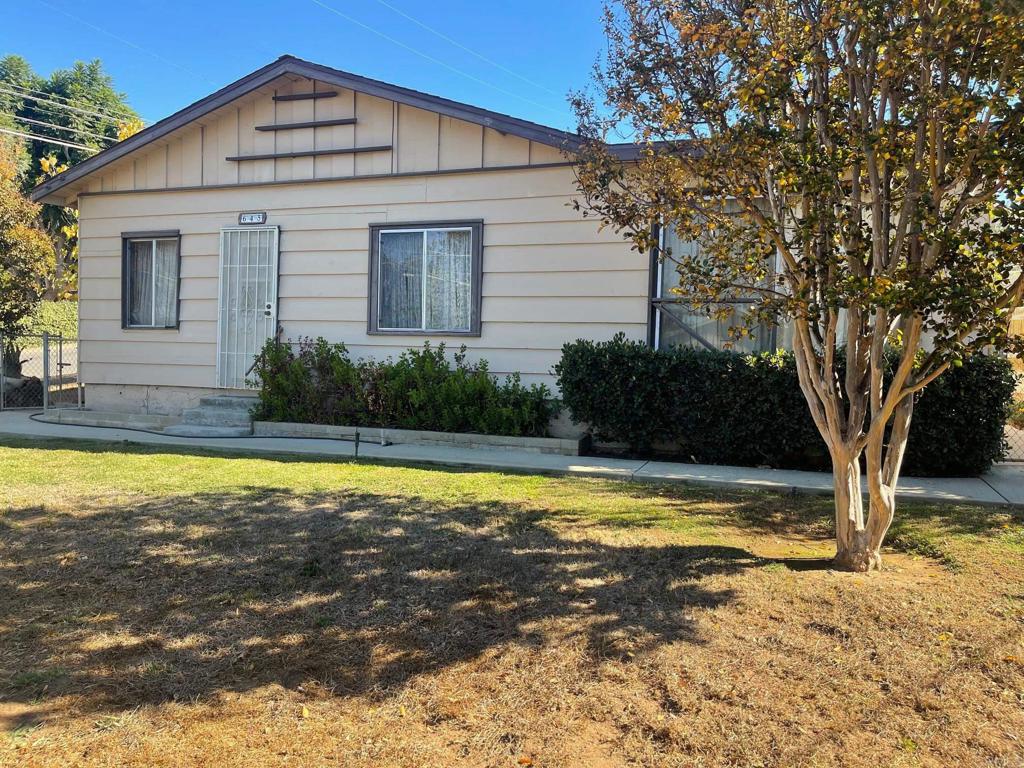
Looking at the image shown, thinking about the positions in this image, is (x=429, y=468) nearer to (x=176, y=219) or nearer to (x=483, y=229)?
(x=483, y=229)

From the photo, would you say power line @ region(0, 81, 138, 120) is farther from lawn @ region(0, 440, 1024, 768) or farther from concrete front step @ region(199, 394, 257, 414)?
lawn @ region(0, 440, 1024, 768)

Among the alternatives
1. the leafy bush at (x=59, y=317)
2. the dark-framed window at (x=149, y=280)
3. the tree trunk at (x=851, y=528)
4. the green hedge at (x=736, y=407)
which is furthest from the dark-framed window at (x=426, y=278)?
the leafy bush at (x=59, y=317)

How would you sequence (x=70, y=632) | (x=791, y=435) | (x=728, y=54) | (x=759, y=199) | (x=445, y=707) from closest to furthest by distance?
1. (x=445, y=707)
2. (x=70, y=632)
3. (x=728, y=54)
4. (x=759, y=199)
5. (x=791, y=435)

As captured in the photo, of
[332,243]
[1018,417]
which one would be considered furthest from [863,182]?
[332,243]

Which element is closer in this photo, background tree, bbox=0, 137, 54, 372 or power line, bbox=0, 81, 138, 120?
background tree, bbox=0, 137, 54, 372

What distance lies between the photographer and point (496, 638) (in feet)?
11.5

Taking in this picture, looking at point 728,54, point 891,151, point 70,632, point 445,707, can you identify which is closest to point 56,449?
point 70,632

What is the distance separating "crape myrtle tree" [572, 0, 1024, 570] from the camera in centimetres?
365

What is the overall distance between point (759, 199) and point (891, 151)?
109 cm

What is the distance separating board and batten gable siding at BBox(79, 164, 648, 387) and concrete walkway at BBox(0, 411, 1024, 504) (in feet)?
4.82

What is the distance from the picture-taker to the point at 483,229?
972 cm

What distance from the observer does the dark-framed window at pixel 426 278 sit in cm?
986

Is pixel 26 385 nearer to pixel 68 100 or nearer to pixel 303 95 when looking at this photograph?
pixel 303 95

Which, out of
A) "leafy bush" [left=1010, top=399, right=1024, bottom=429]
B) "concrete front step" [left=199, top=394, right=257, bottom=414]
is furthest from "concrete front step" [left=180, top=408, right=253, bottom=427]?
"leafy bush" [left=1010, top=399, right=1024, bottom=429]
